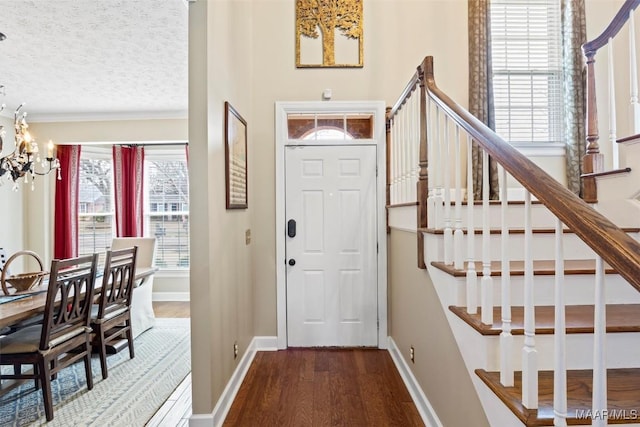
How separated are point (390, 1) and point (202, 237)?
299cm

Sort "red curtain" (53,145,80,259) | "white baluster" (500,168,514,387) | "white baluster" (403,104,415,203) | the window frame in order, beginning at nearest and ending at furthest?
1. "white baluster" (500,168,514,387)
2. "white baluster" (403,104,415,203)
3. the window frame
4. "red curtain" (53,145,80,259)

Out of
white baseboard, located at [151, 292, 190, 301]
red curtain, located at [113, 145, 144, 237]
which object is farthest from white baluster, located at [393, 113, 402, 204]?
red curtain, located at [113, 145, 144, 237]

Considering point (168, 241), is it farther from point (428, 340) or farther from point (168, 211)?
point (428, 340)

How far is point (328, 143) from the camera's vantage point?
3264 millimetres

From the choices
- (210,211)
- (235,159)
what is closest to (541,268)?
(210,211)

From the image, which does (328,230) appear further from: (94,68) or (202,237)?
(94,68)

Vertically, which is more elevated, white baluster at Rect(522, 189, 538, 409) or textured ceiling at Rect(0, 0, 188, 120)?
textured ceiling at Rect(0, 0, 188, 120)

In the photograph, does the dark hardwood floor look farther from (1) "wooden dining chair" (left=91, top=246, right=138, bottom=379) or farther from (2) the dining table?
(2) the dining table

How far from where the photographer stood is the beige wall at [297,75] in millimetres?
3268

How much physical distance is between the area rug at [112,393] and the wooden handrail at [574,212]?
265 cm

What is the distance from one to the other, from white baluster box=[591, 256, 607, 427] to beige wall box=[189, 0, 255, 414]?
1.83 meters

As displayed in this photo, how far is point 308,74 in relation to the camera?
3.31 metres

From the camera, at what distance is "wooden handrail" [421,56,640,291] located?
2.34 ft

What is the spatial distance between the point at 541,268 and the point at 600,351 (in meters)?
0.99
